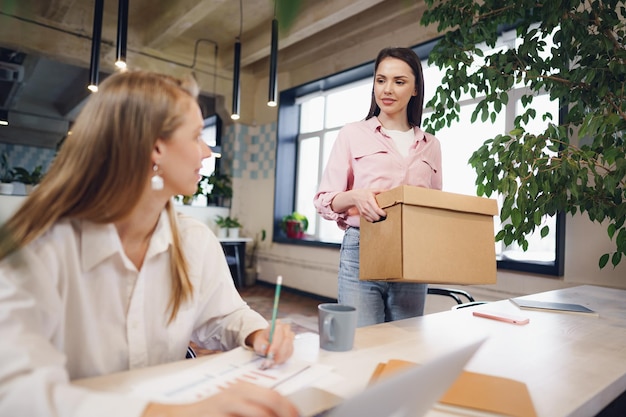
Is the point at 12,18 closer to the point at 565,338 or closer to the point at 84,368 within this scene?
the point at 84,368

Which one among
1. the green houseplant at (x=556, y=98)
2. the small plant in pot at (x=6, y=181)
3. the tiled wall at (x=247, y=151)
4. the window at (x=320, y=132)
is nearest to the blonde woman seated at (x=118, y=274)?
the green houseplant at (x=556, y=98)

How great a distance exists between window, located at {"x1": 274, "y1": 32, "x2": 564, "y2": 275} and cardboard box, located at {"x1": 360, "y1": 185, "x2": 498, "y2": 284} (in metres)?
2.41

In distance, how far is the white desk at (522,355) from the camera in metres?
0.72

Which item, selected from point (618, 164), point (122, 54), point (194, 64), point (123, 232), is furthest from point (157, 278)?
point (194, 64)

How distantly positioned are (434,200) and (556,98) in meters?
0.98

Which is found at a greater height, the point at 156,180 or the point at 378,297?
the point at 156,180

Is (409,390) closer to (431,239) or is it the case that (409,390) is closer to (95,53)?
(431,239)

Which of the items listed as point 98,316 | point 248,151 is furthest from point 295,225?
point 98,316

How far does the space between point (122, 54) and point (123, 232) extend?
2017 mm

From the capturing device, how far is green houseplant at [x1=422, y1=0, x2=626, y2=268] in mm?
1568

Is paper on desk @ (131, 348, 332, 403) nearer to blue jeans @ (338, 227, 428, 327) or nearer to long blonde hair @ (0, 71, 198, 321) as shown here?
long blonde hair @ (0, 71, 198, 321)

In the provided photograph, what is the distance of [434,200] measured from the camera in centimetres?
120

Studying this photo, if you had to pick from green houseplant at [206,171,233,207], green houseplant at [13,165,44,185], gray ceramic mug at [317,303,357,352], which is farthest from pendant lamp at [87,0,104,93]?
green houseplant at [206,171,233,207]

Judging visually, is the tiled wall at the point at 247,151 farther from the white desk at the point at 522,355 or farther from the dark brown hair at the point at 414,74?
the white desk at the point at 522,355
